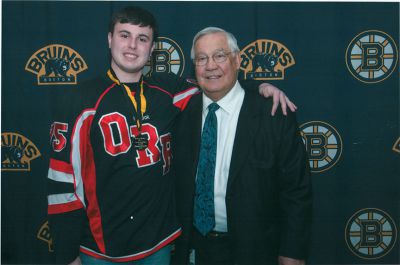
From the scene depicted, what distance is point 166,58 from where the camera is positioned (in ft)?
5.25

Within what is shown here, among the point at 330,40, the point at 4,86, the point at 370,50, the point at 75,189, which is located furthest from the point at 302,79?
the point at 4,86

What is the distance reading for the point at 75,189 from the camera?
1100 mm

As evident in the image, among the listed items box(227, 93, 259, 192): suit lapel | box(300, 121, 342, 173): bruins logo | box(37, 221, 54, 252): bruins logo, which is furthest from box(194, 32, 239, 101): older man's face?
box(37, 221, 54, 252): bruins logo

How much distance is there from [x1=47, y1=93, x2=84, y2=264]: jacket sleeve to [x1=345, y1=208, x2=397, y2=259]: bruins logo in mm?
1162

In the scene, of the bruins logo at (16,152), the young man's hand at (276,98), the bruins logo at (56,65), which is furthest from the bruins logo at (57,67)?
the young man's hand at (276,98)

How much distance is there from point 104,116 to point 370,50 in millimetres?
1165

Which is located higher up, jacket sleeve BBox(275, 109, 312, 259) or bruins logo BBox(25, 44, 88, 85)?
bruins logo BBox(25, 44, 88, 85)

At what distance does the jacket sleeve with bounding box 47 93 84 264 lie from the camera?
108 centimetres

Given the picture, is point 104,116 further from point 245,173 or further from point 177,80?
point 245,173

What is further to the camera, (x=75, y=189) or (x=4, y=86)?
(x=4, y=86)

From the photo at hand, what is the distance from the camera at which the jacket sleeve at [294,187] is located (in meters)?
1.12

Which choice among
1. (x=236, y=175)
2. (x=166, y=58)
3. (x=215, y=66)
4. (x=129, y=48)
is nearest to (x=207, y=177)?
(x=236, y=175)

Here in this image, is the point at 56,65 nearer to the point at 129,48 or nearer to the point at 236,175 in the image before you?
the point at 129,48

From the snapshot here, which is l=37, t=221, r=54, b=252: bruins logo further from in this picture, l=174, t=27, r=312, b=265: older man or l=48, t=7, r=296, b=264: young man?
l=174, t=27, r=312, b=265: older man
